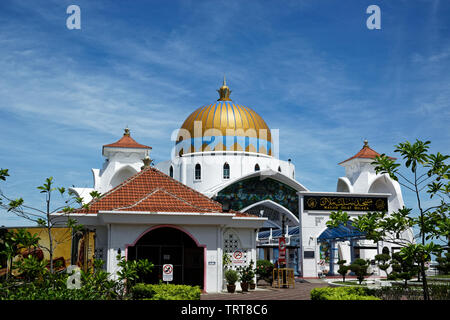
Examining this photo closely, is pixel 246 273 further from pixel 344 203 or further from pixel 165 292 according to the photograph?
pixel 344 203

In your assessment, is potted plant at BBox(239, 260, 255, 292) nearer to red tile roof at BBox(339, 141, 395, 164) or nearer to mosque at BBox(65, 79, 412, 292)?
mosque at BBox(65, 79, 412, 292)

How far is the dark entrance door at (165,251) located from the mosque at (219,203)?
38 mm

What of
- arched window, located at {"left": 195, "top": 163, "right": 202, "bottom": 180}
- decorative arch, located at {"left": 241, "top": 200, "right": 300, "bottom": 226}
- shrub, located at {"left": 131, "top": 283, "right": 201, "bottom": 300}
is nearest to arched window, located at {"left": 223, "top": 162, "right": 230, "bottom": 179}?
arched window, located at {"left": 195, "top": 163, "right": 202, "bottom": 180}

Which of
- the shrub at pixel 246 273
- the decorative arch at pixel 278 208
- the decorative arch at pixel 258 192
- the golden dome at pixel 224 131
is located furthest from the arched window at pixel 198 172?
the shrub at pixel 246 273

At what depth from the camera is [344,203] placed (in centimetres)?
3081

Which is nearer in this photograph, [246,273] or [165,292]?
[165,292]

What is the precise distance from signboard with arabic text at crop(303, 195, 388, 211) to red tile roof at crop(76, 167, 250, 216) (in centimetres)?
1170

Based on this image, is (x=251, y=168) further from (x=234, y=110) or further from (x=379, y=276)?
(x=379, y=276)

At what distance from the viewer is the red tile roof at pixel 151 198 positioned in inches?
702

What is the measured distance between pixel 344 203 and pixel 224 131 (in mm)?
16780

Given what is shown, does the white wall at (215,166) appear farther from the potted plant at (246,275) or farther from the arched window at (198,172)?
the potted plant at (246,275)

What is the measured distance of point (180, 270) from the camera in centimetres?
1816

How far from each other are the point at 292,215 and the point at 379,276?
420 inches

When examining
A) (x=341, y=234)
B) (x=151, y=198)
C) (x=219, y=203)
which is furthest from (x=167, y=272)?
(x=341, y=234)
